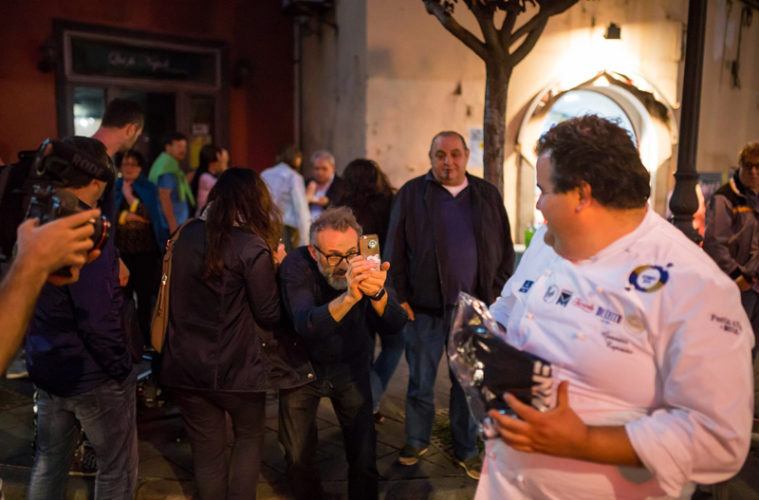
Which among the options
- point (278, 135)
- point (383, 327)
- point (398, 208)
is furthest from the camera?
point (278, 135)

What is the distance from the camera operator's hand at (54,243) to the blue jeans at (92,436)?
129cm

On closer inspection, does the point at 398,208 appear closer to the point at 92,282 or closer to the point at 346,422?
the point at 346,422

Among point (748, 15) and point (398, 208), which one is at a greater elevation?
point (748, 15)

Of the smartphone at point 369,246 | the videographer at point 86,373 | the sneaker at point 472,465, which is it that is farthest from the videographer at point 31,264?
the sneaker at point 472,465

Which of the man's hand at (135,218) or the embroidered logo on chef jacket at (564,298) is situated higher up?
the embroidered logo on chef jacket at (564,298)

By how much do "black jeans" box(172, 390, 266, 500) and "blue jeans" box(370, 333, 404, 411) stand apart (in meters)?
1.77

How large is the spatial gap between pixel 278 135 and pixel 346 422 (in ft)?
27.7

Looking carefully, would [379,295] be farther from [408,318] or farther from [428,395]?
[428,395]

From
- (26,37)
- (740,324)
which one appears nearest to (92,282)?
(740,324)

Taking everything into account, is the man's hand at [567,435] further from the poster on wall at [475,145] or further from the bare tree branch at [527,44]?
the poster on wall at [475,145]

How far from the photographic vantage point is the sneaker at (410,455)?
4055 millimetres

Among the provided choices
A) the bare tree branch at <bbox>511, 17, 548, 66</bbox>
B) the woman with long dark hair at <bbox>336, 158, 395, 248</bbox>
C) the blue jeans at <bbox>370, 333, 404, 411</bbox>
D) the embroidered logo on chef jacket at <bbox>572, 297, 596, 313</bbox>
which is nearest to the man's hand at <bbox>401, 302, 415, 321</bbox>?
the blue jeans at <bbox>370, 333, 404, 411</bbox>

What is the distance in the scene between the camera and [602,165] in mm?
1702

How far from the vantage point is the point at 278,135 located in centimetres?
1092
